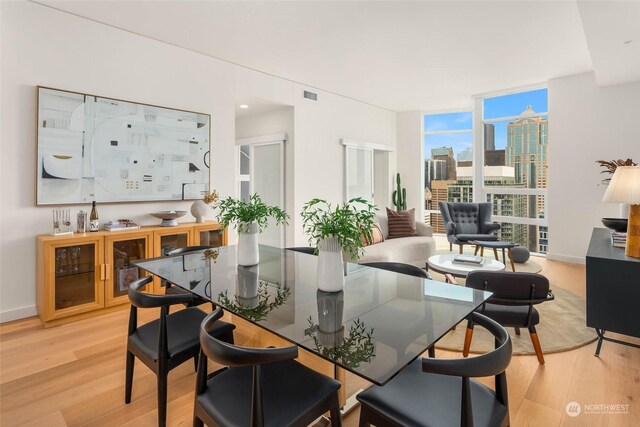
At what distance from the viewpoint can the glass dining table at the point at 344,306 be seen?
3.38ft

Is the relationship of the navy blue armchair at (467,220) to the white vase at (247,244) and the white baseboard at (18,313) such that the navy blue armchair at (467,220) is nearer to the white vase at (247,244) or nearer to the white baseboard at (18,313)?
the white vase at (247,244)

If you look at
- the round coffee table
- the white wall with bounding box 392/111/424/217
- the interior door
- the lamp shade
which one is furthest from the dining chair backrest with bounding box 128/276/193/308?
the white wall with bounding box 392/111/424/217

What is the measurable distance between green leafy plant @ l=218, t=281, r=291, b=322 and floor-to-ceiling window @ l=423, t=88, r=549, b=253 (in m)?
5.82

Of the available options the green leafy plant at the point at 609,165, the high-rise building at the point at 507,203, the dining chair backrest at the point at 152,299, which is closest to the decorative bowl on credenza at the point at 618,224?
the green leafy plant at the point at 609,165

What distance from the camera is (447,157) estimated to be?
24.2 ft

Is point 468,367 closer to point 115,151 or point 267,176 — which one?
point 115,151

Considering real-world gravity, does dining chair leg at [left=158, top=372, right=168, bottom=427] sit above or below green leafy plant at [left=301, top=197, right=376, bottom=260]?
below

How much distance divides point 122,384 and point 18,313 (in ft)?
5.94

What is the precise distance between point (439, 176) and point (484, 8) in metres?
4.59

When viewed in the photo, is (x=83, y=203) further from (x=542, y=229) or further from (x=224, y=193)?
(x=542, y=229)

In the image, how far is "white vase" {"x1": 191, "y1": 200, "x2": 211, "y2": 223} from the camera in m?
3.92

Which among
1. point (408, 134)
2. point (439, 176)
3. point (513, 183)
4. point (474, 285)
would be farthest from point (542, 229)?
point (474, 285)

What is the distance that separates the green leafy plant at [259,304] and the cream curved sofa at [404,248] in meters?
2.37

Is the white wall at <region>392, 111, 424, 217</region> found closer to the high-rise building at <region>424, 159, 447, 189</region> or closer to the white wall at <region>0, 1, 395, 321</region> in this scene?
the high-rise building at <region>424, 159, 447, 189</region>
